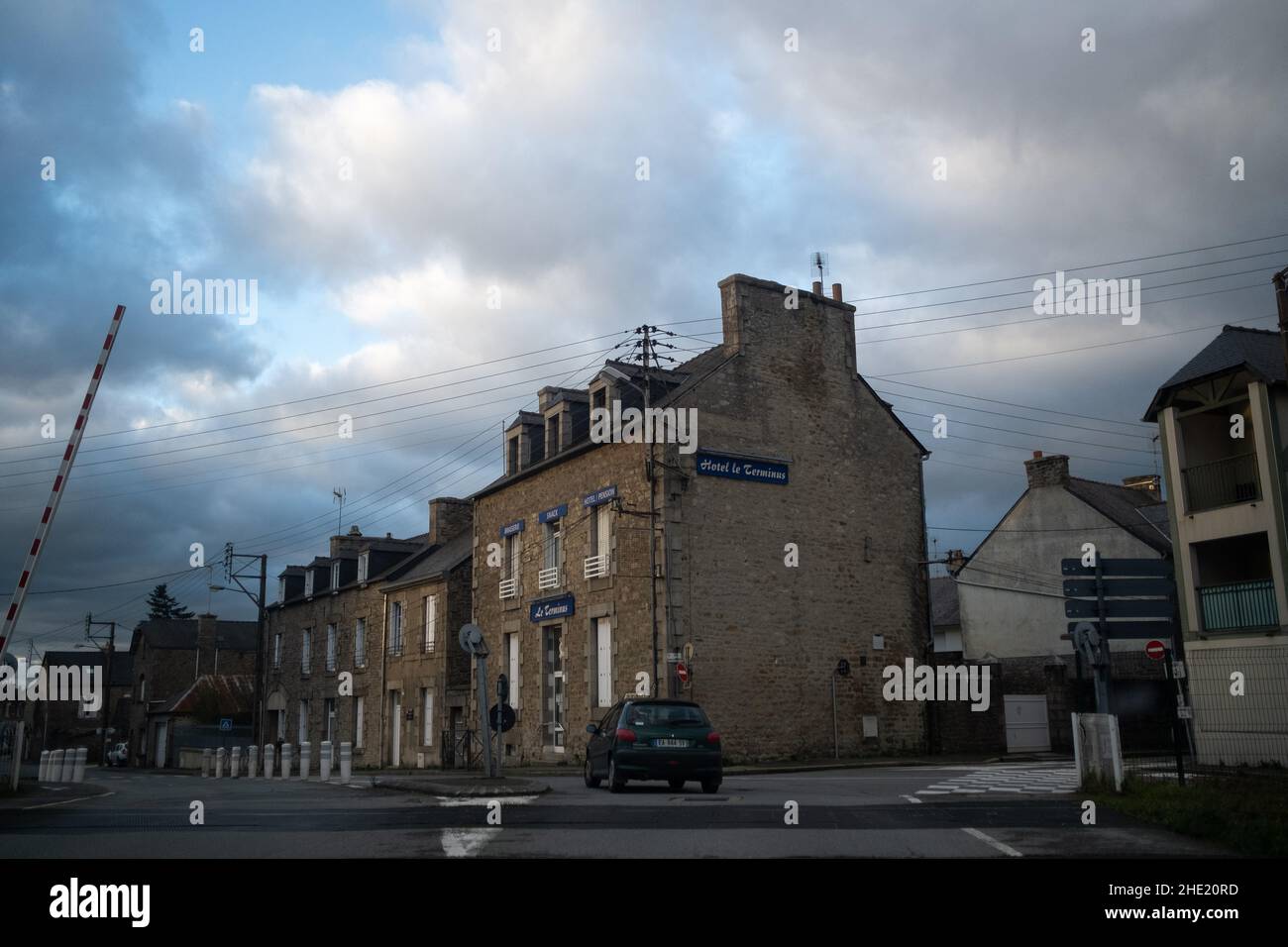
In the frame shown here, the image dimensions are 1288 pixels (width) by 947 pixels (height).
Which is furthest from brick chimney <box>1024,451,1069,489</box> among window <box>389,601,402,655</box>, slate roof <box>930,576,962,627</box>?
window <box>389,601,402,655</box>

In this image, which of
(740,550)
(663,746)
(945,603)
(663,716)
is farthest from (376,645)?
(663,746)

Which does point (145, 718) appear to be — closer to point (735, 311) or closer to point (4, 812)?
point (735, 311)

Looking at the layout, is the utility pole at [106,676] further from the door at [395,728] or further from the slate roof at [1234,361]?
the slate roof at [1234,361]

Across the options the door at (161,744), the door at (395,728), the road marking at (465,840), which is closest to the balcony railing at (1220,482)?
the road marking at (465,840)

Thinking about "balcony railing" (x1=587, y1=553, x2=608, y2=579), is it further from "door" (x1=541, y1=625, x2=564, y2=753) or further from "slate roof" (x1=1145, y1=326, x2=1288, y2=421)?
"slate roof" (x1=1145, y1=326, x2=1288, y2=421)

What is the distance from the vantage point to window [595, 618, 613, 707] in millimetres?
26531

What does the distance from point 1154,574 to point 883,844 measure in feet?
22.8

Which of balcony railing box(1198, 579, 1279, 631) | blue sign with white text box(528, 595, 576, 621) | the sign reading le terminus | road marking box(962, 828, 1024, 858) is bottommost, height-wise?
road marking box(962, 828, 1024, 858)

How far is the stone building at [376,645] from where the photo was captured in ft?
115

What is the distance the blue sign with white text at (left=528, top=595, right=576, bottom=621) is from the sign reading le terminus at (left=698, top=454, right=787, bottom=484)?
5285mm

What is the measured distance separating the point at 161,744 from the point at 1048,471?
45.6 meters

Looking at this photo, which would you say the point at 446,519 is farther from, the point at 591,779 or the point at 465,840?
the point at 465,840

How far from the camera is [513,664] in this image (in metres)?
31.3

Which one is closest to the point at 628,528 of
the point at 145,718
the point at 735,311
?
the point at 735,311
